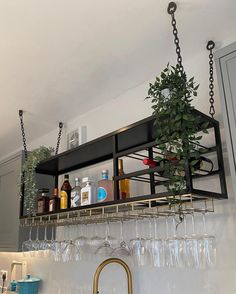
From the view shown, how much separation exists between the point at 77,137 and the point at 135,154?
784 mm

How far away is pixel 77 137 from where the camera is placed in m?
2.48

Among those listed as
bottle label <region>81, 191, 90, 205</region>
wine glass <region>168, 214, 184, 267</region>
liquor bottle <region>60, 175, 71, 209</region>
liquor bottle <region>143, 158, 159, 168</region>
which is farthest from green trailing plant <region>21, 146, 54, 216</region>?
wine glass <region>168, 214, 184, 267</region>

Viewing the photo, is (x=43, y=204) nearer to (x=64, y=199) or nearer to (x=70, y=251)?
(x=64, y=199)

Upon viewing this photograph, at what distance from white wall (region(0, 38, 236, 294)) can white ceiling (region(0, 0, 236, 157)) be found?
114mm

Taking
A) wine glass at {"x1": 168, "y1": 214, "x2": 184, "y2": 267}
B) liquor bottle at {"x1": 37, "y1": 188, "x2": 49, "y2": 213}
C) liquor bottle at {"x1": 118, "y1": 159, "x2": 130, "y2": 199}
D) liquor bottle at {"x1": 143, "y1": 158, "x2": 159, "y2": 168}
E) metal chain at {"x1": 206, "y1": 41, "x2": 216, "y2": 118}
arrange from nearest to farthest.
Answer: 1. wine glass at {"x1": 168, "y1": 214, "x2": 184, "y2": 267}
2. liquor bottle at {"x1": 143, "y1": 158, "x2": 159, "y2": 168}
3. metal chain at {"x1": 206, "y1": 41, "x2": 216, "y2": 118}
4. liquor bottle at {"x1": 118, "y1": 159, "x2": 130, "y2": 199}
5. liquor bottle at {"x1": 37, "y1": 188, "x2": 49, "y2": 213}

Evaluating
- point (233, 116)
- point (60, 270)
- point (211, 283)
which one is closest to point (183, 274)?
point (211, 283)

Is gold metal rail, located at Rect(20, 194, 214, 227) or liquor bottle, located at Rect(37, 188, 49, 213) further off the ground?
liquor bottle, located at Rect(37, 188, 49, 213)

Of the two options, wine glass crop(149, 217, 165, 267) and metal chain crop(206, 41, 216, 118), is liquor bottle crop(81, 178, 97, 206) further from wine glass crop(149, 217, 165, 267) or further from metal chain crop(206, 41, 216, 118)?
metal chain crop(206, 41, 216, 118)

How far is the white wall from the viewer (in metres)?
1.44

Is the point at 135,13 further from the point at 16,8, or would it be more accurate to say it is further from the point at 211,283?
the point at 211,283

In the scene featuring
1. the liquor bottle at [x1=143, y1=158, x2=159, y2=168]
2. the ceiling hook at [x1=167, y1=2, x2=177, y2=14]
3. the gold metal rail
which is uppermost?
the ceiling hook at [x1=167, y1=2, x2=177, y2=14]

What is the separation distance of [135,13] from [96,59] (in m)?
0.44

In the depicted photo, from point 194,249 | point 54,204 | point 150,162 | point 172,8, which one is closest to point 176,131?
point 150,162

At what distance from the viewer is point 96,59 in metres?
1.87
